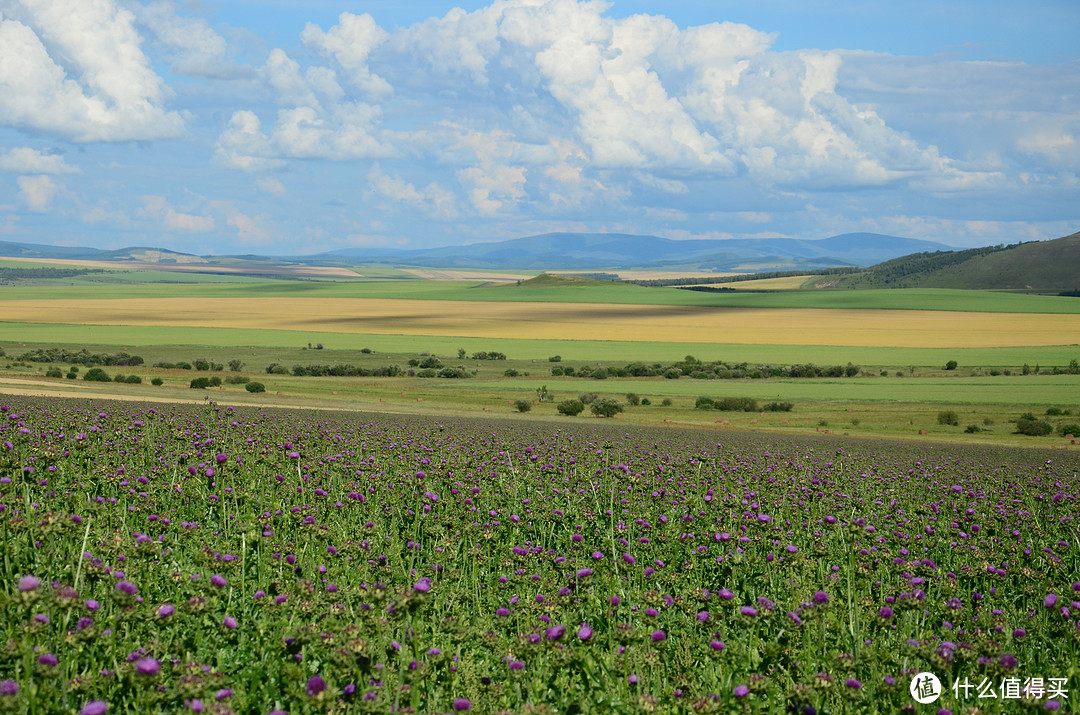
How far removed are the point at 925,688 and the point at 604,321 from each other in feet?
381

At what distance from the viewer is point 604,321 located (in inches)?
4766

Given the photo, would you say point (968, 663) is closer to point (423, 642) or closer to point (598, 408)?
point (423, 642)

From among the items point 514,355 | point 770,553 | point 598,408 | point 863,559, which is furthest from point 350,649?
point 514,355

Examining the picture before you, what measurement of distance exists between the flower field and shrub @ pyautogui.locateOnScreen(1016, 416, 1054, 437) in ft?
82.1

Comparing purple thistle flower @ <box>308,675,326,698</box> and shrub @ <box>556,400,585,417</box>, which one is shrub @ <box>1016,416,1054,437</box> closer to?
shrub @ <box>556,400,585,417</box>

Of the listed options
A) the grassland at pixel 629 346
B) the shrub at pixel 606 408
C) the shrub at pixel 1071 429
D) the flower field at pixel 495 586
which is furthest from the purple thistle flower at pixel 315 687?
the shrub at pixel 1071 429

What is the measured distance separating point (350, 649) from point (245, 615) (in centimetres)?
203

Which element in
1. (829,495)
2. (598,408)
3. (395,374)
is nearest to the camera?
(829,495)

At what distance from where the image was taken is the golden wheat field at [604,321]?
94188mm

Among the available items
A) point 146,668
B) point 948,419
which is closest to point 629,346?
point 948,419

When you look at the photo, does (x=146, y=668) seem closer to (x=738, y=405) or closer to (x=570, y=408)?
(x=570, y=408)

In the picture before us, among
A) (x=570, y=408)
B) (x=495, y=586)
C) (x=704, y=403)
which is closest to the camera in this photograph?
(x=495, y=586)

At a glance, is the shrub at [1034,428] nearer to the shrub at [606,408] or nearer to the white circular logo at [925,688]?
the shrub at [606,408]

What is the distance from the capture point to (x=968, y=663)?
561 cm
